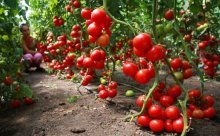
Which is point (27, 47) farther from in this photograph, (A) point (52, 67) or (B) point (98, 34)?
(B) point (98, 34)

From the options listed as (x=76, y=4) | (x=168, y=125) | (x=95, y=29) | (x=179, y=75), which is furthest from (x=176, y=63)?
(x=76, y=4)

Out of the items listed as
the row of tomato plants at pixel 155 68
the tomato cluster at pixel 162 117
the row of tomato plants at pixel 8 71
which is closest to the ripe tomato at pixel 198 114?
the row of tomato plants at pixel 155 68

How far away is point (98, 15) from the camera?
1.81m

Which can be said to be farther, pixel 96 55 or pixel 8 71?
pixel 8 71

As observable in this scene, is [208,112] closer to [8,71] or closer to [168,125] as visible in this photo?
[168,125]

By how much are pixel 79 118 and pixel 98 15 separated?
1.21 metres

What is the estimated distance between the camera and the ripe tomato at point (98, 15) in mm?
1811

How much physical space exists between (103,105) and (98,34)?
130cm

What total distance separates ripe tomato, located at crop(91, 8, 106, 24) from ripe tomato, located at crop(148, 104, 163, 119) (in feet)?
2.40

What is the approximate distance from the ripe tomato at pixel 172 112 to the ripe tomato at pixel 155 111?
0.04 m

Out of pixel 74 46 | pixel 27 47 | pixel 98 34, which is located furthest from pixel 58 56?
pixel 98 34

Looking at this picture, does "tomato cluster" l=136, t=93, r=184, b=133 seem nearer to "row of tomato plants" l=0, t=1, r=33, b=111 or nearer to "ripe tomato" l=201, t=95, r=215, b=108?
"ripe tomato" l=201, t=95, r=215, b=108

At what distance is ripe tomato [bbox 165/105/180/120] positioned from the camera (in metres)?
2.26

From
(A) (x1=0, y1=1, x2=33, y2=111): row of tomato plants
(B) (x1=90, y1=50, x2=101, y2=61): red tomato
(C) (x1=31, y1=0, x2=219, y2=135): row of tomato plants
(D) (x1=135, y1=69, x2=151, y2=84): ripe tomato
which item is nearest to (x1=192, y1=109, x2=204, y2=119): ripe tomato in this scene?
(C) (x1=31, y1=0, x2=219, y2=135): row of tomato plants
